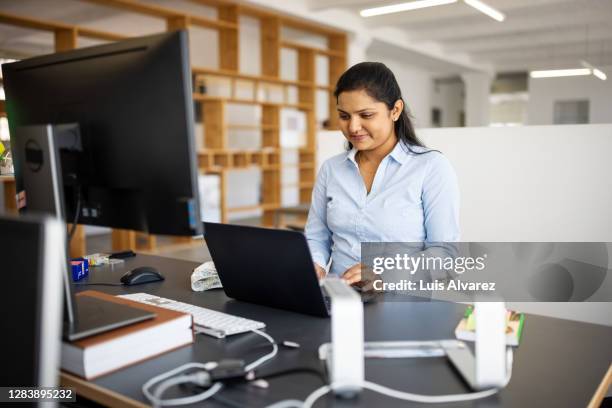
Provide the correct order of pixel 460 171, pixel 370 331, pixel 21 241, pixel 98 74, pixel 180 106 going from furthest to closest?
1. pixel 460 171
2. pixel 370 331
3. pixel 98 74
4. pixel 180 106
5. pixel 21 241

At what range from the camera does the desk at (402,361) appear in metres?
0.85

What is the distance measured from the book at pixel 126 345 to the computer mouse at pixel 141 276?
48cm

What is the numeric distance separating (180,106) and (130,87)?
13 centimetres

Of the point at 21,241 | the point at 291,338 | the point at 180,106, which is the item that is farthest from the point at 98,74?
the point at 291,338

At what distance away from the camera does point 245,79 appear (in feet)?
23.0

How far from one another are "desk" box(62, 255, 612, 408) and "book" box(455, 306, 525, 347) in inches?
0.8

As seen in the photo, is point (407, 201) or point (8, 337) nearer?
point (8, 337)

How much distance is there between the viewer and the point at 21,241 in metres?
0.66

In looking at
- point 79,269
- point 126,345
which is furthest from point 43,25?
point 126,345

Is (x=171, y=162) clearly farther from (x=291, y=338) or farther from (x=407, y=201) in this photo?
(x=407, y=201)

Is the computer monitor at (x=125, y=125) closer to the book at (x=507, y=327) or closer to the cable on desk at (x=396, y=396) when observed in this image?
the cable on desk at (x=396, y=396)

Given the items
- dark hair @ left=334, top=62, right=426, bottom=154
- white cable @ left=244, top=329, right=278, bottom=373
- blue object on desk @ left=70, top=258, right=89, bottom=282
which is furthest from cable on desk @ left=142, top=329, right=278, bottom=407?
dark hair @ left=334, top=62, right=426, bottom=154

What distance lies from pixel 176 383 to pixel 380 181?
1.10m

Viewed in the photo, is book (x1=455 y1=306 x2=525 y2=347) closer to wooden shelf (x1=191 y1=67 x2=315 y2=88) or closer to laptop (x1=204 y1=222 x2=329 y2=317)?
laptop (x1=204 y1=222 x2=329 y2=317)
